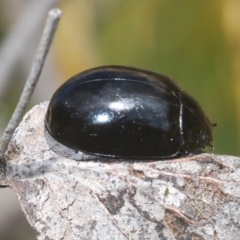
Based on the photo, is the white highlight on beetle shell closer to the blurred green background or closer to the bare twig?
the bare twig

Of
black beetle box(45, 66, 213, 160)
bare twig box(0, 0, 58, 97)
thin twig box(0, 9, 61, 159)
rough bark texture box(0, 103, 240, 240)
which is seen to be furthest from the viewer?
bare twig box(0, 0, 58, 97)

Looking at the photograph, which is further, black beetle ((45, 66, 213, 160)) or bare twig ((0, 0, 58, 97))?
bare twig ((0, 0, 58, 97))

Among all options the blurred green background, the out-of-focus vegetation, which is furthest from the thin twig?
the out-of-focus vegetation

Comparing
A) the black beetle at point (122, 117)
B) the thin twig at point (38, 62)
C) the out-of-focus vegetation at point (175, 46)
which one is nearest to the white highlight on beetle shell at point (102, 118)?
the black beetle at point (122, 117)

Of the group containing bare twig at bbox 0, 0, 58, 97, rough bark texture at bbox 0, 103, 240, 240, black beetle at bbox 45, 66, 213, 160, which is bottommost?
rough bark texture at bbox 0, 103, 240, 240

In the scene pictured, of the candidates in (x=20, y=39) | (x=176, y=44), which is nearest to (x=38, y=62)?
(x=20, y=39)

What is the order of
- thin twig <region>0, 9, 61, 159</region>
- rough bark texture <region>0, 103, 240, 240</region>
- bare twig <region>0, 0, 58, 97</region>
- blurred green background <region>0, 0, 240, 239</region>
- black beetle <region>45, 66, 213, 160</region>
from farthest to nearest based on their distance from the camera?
blurred green background <region>0, 0, 240, 239</region> < bare twig <region>0, 0, 58, 97</region> < black beetle <region>45, 66, 213, 160</region> < rough bark texture <region>0, 103, 240, 240</region> < thin twig <region>0, 9, 61, 159</region>

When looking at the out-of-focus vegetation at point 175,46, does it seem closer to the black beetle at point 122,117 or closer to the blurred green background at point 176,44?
the blurred green background at point 176,44

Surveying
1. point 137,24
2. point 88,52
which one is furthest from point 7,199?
point 137,24
